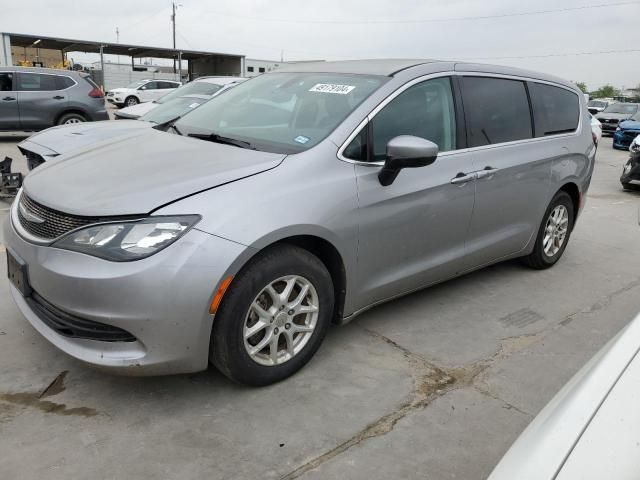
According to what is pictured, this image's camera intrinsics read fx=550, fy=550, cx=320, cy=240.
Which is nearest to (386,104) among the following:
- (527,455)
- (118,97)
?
(527,455)

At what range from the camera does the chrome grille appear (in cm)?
246

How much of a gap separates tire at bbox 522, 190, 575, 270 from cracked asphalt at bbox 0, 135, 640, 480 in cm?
79

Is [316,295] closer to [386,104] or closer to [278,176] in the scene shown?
[278,176]

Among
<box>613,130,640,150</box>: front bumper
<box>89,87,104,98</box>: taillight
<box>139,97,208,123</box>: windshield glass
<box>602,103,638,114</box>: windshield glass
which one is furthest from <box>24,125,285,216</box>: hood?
<box>602,103,638,114</box>: windshield glass

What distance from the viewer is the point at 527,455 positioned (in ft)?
4.41

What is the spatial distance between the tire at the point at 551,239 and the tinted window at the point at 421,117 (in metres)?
1.50

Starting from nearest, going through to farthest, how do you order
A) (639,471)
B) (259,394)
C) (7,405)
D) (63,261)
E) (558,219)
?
(639,471) → (63,261) → (7,405) → (259,394) → (558,219)

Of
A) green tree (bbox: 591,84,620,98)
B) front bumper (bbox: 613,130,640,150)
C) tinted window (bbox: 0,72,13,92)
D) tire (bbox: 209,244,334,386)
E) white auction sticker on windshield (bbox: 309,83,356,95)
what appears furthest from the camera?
green tree (bbox: 591,84,620,98)

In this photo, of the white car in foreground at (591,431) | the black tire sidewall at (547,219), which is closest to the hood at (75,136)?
the black tire sidewall at (547,219)

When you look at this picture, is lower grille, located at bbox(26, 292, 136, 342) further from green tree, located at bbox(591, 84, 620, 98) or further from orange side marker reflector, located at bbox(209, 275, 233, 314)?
green tree, located at bbox(591, 84, 620, 98)

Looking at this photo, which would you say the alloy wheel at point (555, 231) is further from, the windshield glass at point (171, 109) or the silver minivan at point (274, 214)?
the windshield glass at point (171, 109)

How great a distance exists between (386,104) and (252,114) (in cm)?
88

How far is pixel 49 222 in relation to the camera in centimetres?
257

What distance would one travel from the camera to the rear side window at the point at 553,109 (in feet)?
14.5
